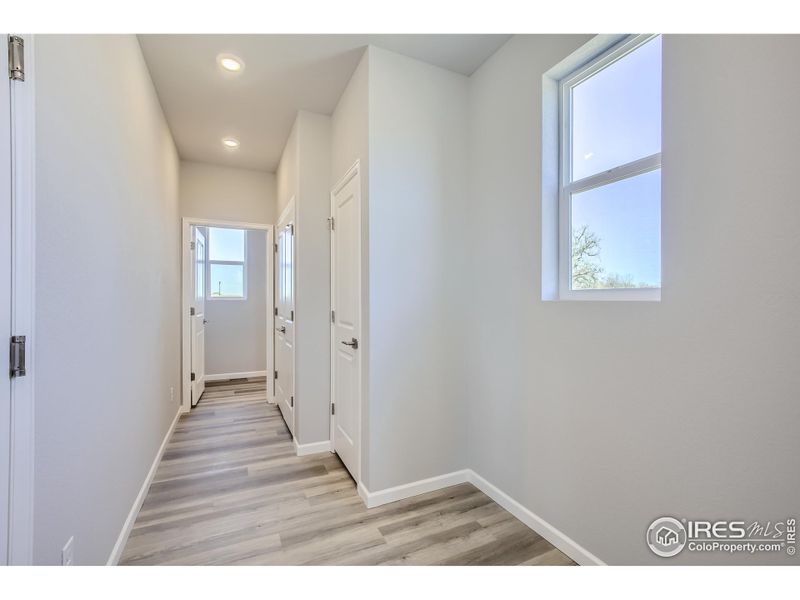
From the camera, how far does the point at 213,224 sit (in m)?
3.74

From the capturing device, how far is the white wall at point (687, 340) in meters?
0.97

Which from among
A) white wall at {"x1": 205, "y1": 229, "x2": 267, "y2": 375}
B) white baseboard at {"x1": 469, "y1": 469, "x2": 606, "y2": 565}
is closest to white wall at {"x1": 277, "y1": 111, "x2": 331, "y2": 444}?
white baseboard at {"x1": 469, "y1": 469, "x2": 606, "y2": 565}

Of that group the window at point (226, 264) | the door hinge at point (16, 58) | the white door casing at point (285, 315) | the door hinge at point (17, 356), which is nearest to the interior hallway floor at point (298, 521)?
the white door casing at point (285, 315)

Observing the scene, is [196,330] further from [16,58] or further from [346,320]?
[16,58]

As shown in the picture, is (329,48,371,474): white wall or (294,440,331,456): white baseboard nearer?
(329,48,371,474): white wall

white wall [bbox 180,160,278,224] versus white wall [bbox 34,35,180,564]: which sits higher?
white wall [bbox 180,160,278,224]

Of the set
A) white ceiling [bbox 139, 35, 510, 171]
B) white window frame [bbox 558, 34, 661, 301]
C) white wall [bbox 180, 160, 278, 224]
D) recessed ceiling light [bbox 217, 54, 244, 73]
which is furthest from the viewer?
white wall [bbox 180, 160, 278, 224]

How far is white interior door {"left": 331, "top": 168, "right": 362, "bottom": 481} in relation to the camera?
2.17 meters

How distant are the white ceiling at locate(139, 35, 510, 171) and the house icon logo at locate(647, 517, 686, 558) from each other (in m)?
2.51

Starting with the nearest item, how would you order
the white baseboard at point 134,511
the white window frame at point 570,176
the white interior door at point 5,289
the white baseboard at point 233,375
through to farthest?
the white interior door at point 5,289, the white window frame at point 570,176, the white baseboard at point 134,511, the white baseboard at point 233,375

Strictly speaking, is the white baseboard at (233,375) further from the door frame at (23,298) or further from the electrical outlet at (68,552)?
the door frame at (23,298)

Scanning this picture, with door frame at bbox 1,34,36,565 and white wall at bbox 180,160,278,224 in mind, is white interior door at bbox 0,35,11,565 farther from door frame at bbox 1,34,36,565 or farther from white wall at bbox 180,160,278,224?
white wall at bbox 180,160,278,224

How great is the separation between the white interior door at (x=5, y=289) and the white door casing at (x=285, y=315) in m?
1.96
